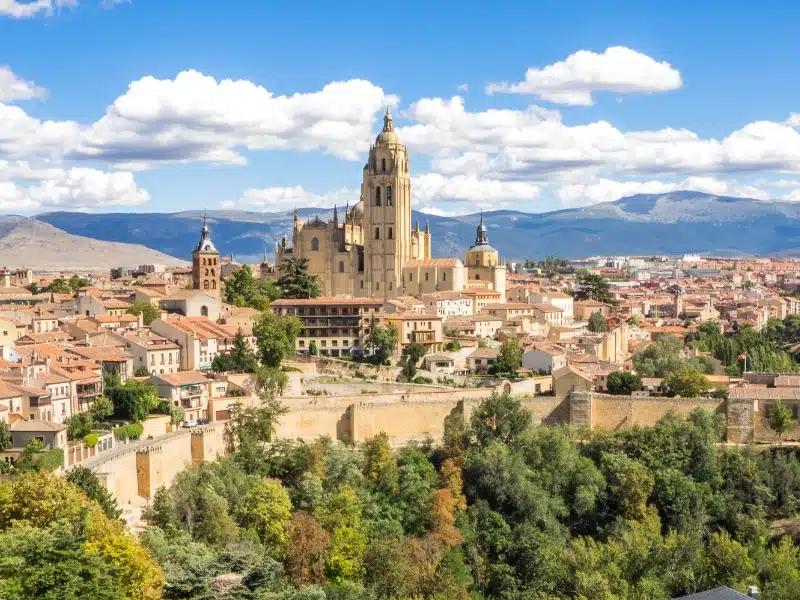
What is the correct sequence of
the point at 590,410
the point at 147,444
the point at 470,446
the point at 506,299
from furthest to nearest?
1. the point at 506,299
2. the point at 590,410
3. the point at 470,446
4. the point at 147,444

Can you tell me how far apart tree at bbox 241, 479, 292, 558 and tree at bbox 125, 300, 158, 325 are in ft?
59.5

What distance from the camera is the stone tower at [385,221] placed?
68.9 metres

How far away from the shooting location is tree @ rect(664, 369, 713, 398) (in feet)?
134

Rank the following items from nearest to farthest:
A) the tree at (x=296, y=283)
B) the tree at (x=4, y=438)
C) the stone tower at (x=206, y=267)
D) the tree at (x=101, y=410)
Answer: the tree at (x=4, y=438) < the tree at (x=101, y=410) < the stone tower at (x=206, y=267) < the tree at (x=296, y=283)

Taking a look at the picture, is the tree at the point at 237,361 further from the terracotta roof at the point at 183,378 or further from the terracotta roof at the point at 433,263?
the terracotta roof at the point at 433,263

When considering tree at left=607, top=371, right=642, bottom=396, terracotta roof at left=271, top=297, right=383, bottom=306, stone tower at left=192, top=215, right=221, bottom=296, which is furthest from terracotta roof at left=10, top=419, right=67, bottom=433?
stone tower at left=192, top=215, right=221, bottom=296

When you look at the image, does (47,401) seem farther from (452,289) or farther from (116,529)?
(452,289)

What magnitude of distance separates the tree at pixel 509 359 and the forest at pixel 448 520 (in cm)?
948

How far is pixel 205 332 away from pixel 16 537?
2137 centimetres

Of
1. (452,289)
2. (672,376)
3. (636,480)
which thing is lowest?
(636,480)

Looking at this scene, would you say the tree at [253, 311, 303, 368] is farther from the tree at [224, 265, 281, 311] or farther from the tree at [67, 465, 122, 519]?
the tree at [67, 465, 122, 519]

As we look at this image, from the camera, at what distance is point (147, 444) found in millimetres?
30594

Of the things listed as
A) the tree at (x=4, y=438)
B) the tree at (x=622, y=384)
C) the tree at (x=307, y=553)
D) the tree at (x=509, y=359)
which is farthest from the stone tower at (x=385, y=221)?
the tree at (x=4, y=438)

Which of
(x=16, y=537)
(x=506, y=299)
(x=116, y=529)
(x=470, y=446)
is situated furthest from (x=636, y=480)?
(x=506, y=299)
